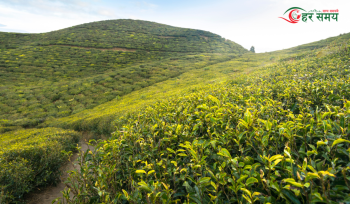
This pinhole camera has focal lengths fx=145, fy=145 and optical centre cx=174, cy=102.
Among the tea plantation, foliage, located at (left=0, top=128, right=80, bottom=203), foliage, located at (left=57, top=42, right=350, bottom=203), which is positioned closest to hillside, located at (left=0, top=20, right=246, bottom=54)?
the tea plantation

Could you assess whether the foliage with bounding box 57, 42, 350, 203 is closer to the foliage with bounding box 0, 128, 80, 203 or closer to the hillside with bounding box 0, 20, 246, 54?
the foliage with bounding box 0, 128, 80, 203

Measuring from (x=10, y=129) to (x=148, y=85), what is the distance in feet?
42.4

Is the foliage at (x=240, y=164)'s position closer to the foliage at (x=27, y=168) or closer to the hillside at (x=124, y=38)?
the foliage at (x=27, y=168)

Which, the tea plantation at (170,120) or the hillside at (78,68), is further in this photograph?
the hillside at (78,68)

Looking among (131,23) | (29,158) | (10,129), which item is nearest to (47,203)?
(29,158)

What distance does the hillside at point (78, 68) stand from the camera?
1469 cm

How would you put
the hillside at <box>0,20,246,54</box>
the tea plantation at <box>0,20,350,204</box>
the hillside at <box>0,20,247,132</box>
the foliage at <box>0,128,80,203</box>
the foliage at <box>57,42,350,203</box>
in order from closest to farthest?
the foliage at <box>57,42,350,203</box> < the tea plantation at <box>0,20,350,204</box> < the foliage at <box>0,128,80,203</box> < the hillside at <box>0,20,247,132</box> < the hillside at <box>0,20,246,54</box>

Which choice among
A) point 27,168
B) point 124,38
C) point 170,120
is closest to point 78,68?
point 124,38

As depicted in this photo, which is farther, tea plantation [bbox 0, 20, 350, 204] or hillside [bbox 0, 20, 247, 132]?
hillside [bbox 0, 20, 247, 132]

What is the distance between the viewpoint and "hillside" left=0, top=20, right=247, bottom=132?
14.7 metres

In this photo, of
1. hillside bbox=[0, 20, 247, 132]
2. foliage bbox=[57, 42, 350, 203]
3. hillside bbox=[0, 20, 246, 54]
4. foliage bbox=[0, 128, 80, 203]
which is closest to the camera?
foliage bbox=[57, 42, 350, 203]

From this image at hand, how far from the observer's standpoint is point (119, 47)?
3694 centimetres

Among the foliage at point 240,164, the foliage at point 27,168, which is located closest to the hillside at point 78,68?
the foliage at point 27,168

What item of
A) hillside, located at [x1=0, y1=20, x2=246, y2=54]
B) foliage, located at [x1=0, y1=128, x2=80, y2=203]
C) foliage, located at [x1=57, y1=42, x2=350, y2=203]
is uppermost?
hillside, located at [x1=0, y1=20, x2=246, y2=54]
